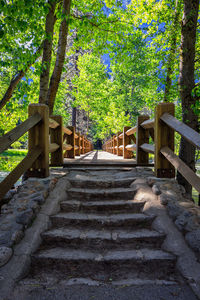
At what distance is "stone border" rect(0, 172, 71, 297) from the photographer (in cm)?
177

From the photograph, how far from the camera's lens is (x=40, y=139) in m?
3.40

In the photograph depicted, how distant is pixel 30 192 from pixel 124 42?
7.75 m

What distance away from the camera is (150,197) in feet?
9.64

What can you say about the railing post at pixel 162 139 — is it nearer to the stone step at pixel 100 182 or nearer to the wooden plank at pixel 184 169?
the wooden plank at pixel 184 169

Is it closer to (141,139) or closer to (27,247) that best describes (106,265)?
(27,247)

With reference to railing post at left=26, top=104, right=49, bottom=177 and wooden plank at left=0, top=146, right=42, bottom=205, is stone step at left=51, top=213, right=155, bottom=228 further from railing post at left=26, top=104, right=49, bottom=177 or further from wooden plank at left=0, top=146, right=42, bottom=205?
railing post at left=26, top=104, right=49, bottom=177

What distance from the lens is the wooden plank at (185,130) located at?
2293mm

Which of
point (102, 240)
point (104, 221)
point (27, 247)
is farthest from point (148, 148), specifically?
point (27, 247)

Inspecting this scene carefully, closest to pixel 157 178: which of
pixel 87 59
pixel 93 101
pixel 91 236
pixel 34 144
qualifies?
pixel 91 236

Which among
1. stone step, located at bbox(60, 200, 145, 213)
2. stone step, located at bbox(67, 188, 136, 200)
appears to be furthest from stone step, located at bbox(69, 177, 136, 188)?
stone step, located at bbox(60, 200, 145, 213)

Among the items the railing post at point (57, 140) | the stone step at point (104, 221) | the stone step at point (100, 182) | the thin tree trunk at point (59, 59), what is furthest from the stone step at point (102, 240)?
the thin tree trunk at point (59, 59)

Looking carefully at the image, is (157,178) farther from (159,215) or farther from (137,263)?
(137,263)

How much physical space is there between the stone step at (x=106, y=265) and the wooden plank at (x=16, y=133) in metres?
1.35

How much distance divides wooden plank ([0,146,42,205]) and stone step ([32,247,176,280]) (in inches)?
38.1
